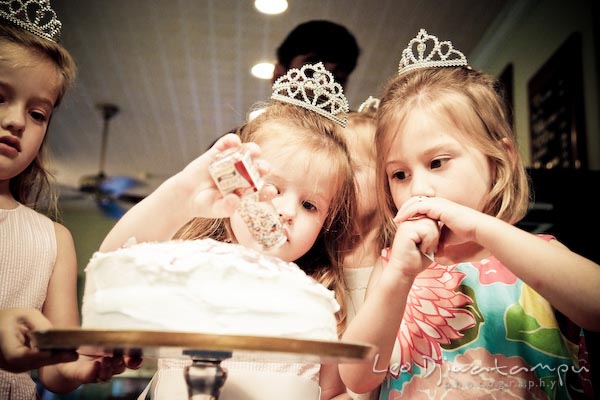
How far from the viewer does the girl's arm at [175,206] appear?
100 centimetres

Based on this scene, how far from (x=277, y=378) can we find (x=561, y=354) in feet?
1.75

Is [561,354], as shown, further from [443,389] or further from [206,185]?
[206,185]

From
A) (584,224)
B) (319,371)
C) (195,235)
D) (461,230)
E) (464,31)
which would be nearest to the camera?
(461,230)

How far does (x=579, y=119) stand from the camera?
1.90 metres

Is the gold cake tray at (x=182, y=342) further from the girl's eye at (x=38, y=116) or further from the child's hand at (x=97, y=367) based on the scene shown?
the girl's eye at (x=38, y=116)

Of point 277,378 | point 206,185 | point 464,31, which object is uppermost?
point 464,31

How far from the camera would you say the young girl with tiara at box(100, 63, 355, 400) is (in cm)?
101

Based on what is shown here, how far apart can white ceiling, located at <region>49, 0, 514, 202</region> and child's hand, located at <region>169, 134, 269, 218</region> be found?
1.50ft

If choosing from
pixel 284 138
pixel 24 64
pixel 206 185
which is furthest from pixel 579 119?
pixel 24 64

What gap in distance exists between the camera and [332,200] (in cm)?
125

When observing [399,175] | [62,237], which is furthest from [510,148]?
[62,237]

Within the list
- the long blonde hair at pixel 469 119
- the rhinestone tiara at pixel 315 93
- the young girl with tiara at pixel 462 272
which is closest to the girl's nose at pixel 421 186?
the young girl with tiara at pixel 462 272

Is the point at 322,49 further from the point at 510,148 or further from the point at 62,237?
the point at 62,237

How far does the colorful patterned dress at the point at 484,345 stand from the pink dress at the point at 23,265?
0.68 m
